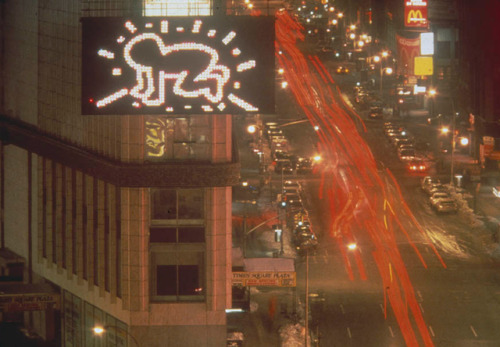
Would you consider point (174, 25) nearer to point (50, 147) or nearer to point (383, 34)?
point (50, 147)

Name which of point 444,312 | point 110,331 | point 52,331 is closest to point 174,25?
point 110,331

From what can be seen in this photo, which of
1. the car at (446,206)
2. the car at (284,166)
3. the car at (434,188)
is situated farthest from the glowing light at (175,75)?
the car at (284,166)

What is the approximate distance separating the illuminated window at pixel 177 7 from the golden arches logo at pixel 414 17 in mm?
88768

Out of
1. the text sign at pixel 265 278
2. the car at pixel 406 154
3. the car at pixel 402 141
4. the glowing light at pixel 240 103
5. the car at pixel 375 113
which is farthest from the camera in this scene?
the car at pixel 375 113

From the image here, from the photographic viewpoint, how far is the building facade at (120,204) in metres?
47.7

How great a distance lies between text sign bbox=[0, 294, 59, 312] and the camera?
5444 centimetres

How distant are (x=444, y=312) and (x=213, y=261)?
87.4ft

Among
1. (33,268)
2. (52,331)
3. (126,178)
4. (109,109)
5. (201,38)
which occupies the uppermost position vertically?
(201,38)

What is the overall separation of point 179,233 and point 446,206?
52039mm

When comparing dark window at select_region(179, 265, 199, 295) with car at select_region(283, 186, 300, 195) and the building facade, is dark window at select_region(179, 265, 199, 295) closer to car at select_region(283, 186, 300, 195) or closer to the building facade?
the building facade

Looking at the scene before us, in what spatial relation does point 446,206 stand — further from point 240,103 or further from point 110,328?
point 240,103

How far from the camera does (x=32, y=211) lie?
62.3 metres

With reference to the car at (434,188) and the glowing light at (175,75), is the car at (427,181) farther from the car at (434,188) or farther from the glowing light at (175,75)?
the glowing light at (175,75)

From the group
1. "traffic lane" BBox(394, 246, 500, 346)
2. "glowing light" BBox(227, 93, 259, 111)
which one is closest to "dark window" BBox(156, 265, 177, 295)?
"glowing light" BBox(227, 93, 259, 111)
